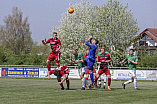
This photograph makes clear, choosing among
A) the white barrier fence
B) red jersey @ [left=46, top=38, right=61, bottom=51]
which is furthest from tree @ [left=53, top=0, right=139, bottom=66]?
red jersey @ [left=46, top=38, right=61, bottom=51]

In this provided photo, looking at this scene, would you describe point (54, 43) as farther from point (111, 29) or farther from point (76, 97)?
point (111, 29)

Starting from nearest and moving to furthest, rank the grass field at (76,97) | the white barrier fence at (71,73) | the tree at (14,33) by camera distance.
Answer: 1. the grass field at (76,97)
2. the white barrier fence at (71,73)
3. the tree at (14,33)

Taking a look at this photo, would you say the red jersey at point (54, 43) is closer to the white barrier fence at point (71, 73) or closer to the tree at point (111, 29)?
the white barrier fence at point (71, 73)

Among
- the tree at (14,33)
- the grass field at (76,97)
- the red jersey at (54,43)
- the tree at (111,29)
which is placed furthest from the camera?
the tree at (14,33)

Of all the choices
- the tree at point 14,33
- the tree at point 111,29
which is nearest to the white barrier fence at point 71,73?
the tree at point 111,29

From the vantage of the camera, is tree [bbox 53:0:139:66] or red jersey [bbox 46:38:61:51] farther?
tree [bbox 53:0:139:66]

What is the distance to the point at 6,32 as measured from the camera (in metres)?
84.6

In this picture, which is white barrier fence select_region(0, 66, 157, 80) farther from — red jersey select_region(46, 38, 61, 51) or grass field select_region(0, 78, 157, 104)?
grass field select_region(0, 78, 157, 104)

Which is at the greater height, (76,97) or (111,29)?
(111,29)

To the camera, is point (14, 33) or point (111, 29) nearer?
point (111, 29)

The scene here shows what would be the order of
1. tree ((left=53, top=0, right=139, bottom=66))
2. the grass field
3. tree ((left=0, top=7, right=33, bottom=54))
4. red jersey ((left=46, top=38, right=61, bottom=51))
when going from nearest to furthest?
the grass field
red jersey ((left=46, top=38, right=61, bottom=51))
tree ((left=53, top=0, right=139, bottom=66))
tree ((left=0, top=7, right=33, bottom=54))

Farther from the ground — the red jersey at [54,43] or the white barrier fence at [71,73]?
the red jersey at [54,43]

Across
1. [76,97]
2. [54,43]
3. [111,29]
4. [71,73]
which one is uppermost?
[111,29]

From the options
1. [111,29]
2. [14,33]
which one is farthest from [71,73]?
[14,33]
